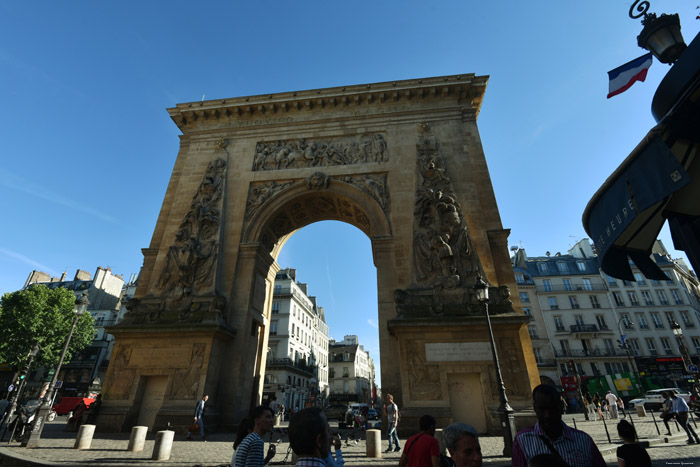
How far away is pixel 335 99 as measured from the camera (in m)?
19.2

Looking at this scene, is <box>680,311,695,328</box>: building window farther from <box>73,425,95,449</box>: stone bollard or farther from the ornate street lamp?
<box>73,425,95,449</box>: stone bollard

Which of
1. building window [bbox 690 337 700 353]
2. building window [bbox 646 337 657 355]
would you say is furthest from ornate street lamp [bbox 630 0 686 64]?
building window [bbox 690 337 700 353]

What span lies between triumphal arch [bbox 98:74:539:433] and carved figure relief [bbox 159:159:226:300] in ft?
0.20

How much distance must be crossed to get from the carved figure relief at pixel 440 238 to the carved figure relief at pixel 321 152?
122 inches

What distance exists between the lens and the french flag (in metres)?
6.51

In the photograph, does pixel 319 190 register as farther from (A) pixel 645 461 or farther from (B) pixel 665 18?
(A) pixel 645 461

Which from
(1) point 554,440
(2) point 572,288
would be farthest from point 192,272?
(2) point 572,288

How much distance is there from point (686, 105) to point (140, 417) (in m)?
17.6

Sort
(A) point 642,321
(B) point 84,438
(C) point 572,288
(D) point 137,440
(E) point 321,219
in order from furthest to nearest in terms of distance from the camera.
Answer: (C) point 572,288 → (A) point 642,321 → (E) point 321,219 → (B) point 84,438 → (D) point 137,440

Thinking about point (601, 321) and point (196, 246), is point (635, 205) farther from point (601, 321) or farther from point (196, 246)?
point (601, 321)

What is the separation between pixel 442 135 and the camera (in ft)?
58.6

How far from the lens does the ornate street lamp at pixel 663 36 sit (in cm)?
522

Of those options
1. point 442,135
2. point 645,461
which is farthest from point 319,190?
point 645,461

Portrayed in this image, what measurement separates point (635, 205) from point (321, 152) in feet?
50.5
